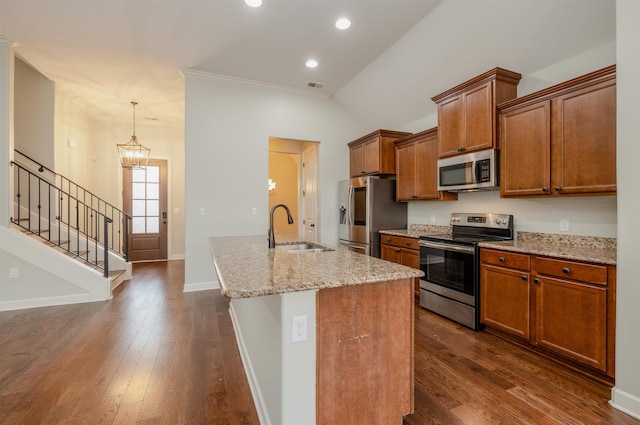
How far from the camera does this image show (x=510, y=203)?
3.22 meters

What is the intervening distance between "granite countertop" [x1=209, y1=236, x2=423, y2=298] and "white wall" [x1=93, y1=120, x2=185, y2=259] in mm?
5623

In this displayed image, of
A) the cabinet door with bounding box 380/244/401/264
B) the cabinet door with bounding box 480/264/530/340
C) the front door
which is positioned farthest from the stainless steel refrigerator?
the front door

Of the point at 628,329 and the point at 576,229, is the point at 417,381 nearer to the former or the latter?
the point at 628,329

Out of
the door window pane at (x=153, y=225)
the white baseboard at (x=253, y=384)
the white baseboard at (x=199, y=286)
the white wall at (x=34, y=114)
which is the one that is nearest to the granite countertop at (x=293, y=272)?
the white baseboard at (x=253, y=384)

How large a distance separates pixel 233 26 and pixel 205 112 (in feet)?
4.81

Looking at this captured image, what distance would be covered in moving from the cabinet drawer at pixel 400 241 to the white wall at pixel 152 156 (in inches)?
195

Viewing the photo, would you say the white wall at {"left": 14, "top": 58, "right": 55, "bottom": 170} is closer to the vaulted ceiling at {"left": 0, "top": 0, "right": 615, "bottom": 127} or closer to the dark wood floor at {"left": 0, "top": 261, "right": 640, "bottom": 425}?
the vaulted ceiling at {"left": 0, "top": 0, "right": 615, "bottom": 127}

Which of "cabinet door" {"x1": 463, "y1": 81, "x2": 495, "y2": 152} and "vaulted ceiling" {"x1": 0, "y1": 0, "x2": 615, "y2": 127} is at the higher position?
"vaulted ceiling" {"x1": 0, "y1": 0, "x2": 615, "y2": 127}

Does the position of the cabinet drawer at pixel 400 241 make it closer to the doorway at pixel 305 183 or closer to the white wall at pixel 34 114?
the doorway at pixel 305 183

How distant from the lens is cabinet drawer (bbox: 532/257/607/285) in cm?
205

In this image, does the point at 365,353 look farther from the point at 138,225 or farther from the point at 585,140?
the point at 138,225

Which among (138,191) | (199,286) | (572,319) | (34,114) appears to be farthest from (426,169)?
(138,191)

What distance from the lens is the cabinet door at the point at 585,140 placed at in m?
2.21

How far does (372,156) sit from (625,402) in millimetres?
3632
